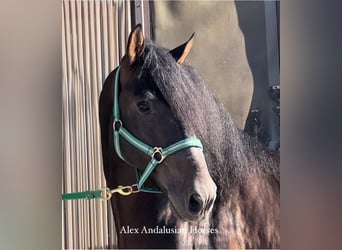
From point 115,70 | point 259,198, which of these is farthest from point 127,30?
point 259,198

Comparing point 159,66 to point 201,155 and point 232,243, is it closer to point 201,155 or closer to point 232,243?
point 201,155

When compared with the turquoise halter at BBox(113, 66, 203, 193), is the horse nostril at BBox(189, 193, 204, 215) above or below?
below

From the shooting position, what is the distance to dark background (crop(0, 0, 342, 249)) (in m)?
0.57

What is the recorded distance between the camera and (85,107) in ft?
1.94

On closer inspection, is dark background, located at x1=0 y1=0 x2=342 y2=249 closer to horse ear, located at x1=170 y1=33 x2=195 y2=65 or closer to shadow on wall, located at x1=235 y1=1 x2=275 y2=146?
shadow on wall, located at x1=235 y1=1 x2=275 y2=146

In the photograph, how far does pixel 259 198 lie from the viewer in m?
0.58

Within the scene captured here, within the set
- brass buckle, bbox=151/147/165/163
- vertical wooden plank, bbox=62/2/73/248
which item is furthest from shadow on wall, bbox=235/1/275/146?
vertical wooden plank, bbox=62/2/73/248

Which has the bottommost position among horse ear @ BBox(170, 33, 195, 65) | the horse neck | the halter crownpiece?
the horse neck
